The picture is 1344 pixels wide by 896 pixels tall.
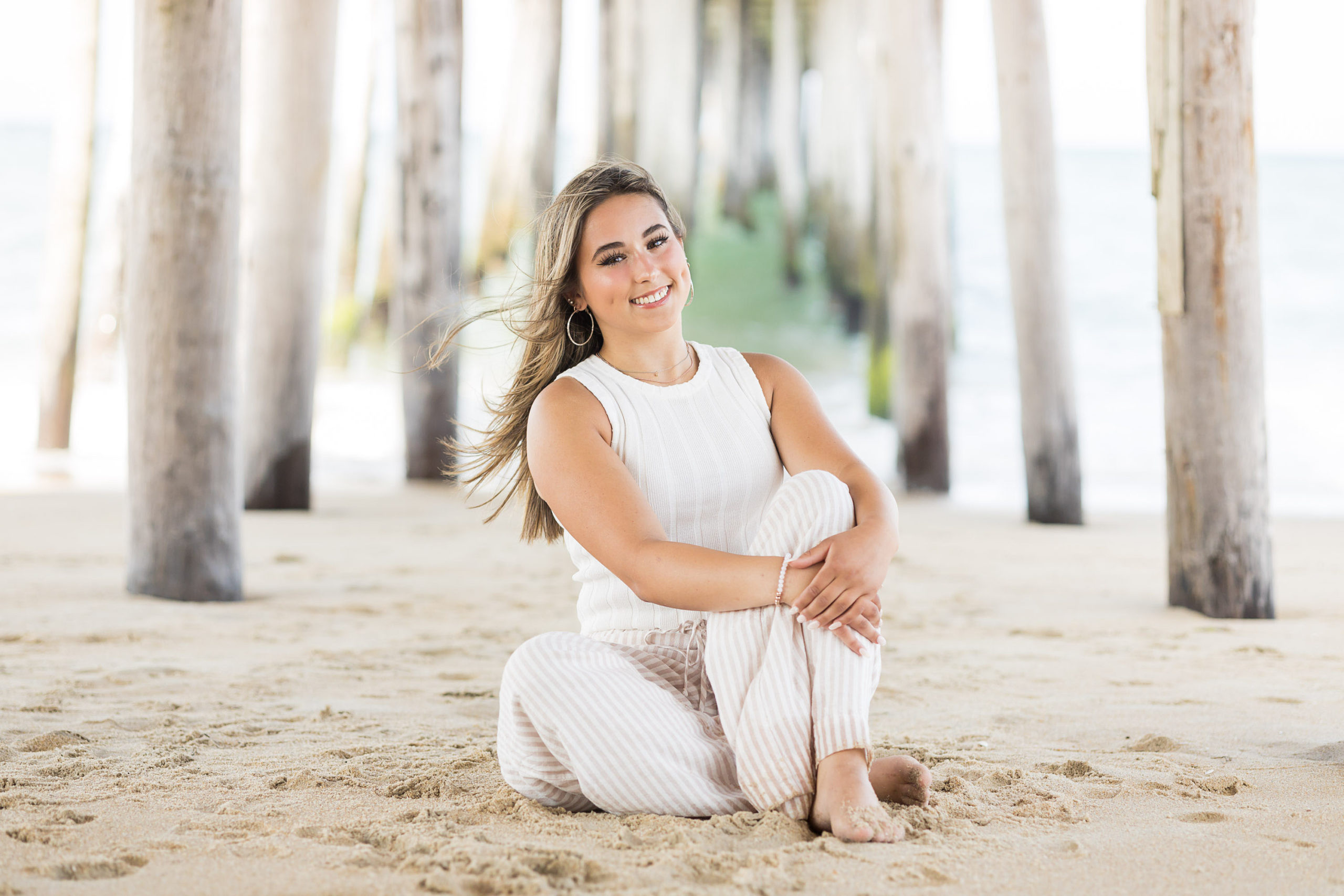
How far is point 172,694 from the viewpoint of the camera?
9.69 ft

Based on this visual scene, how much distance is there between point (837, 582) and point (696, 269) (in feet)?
63.5

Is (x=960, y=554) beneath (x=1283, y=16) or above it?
beneath

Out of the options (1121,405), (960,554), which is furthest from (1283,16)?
(960,554)

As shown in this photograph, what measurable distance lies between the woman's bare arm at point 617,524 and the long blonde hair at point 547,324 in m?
0.11

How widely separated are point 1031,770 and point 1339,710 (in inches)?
36.6

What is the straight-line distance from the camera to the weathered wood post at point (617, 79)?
41.4 feet

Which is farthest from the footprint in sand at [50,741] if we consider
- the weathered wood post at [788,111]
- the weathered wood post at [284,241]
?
the weathered wood post at [788,111]

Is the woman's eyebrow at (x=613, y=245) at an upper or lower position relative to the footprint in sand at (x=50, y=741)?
upper

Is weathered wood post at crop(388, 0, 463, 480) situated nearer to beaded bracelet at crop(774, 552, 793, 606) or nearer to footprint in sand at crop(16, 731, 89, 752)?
footprint in sand at crop(16, 731, 89, 752)

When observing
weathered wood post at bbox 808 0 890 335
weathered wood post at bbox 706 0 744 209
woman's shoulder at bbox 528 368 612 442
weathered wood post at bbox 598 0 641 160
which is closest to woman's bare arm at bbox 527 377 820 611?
woman's shoulder at bbox 528 368 612 442

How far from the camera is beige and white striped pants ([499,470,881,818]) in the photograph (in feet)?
6.60

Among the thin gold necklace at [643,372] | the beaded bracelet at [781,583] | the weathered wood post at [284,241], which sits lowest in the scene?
the beaded bracelet at [781,583]

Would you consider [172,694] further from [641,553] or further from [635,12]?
[635,12]

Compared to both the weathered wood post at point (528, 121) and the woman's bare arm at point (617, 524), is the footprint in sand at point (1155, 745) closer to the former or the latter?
the woman's bare arm at point (617, 524)
